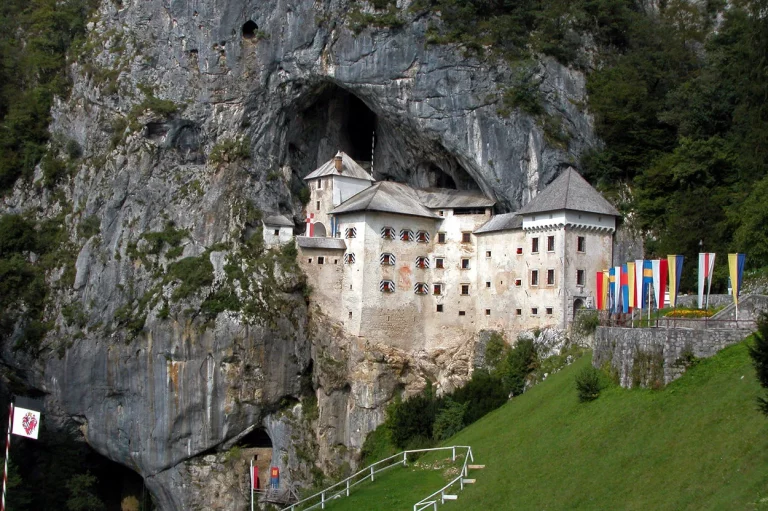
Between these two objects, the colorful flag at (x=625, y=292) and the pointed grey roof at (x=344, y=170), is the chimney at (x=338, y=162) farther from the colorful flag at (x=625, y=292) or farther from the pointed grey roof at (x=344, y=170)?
the colorful flag at (x=625, y=292)

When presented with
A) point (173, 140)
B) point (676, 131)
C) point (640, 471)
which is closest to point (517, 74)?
point (676, 131)

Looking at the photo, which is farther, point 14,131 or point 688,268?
point 14,131

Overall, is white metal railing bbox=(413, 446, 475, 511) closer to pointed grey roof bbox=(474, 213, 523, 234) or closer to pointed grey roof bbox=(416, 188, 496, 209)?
pointed grey roof bbox=(474, 213, 523, 234)

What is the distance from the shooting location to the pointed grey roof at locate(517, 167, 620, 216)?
50.4m

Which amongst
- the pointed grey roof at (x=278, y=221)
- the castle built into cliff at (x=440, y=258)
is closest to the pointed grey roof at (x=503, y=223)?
the castle built into cliff at (x=440, y=258)

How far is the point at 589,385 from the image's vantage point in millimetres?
31141

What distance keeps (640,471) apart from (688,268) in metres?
26.4

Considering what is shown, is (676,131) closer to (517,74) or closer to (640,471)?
(517,74)

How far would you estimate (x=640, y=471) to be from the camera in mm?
23328

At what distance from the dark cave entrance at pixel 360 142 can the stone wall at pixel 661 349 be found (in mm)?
28498

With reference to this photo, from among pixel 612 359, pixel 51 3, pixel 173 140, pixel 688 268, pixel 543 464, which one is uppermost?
pixel 51 3

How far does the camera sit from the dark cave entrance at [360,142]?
58.2 m

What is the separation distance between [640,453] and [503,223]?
100 ft

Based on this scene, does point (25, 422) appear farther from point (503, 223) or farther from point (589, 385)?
A: point (503, 223)
